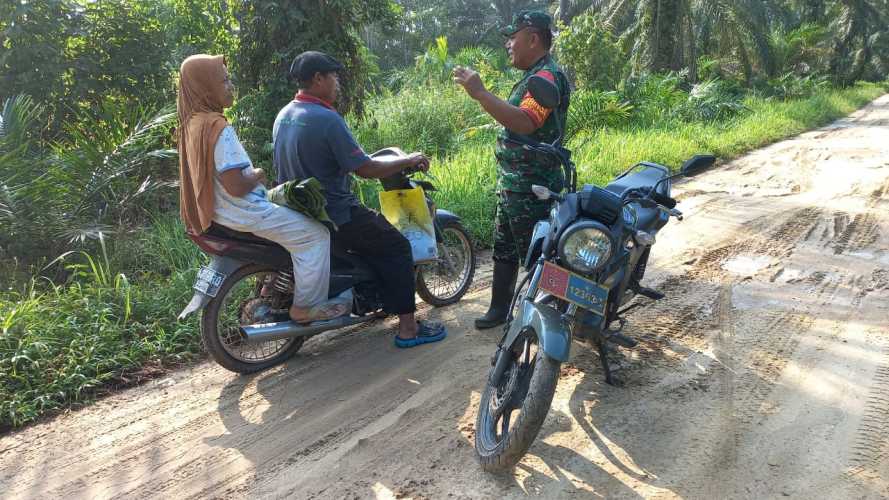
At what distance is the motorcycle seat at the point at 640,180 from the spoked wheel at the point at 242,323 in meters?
2.06

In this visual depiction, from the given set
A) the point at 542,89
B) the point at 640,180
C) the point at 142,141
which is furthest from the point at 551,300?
the point at 142,141

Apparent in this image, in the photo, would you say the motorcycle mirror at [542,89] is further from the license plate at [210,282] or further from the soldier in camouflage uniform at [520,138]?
the license plate at [210,282]

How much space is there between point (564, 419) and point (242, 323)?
1.97 m

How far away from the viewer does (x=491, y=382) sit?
2750 mm

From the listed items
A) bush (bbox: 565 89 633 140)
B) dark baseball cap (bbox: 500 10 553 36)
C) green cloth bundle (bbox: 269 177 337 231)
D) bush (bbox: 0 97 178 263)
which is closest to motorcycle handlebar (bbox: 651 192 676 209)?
dark baseball cap (bbox: 500 10 553 36)

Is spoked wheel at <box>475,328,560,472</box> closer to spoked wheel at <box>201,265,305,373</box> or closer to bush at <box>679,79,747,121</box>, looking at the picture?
spoked wheel at <box>201,265,305,373</box>

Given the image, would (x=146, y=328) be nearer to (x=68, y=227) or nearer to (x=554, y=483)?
(x=68, y=227)

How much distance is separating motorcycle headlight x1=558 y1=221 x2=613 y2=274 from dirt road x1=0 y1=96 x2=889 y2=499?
0.82 metres

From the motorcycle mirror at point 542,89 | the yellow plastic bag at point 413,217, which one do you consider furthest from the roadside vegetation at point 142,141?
the motorcycle mirror at point 542,89

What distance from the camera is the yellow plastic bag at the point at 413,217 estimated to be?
4133 millimetres

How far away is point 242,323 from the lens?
3693 millimetres

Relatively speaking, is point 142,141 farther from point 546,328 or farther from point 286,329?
point 546,328

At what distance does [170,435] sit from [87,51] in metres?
5.28

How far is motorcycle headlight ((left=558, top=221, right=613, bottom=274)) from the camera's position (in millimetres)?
2678
